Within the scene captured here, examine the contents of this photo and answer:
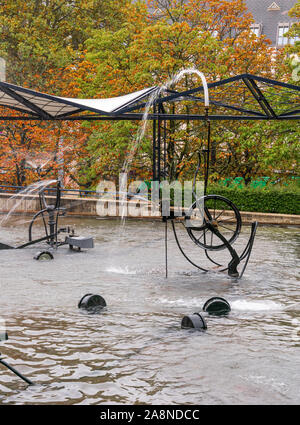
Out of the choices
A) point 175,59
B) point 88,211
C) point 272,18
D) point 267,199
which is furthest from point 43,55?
point 272,18

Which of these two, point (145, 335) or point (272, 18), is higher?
point (272, 18)

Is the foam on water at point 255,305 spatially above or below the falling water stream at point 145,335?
below

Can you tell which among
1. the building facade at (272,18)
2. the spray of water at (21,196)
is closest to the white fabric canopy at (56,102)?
the spray of water at (21,196)

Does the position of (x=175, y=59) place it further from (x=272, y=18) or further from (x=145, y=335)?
(x=272, y=18)

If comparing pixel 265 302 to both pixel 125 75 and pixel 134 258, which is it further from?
pixel 125 75

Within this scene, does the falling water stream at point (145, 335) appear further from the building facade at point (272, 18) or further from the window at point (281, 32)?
the building facade at point (272, 18)

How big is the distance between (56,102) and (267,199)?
Answer: 13.0 metres

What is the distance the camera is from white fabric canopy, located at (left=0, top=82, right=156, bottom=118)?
13156 mm

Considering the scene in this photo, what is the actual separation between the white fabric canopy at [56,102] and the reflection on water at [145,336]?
3690 mm

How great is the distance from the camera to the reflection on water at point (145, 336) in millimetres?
5961

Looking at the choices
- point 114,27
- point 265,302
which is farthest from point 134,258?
point 114,27

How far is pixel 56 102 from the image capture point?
1561cm

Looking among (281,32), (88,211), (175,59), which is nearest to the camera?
(175,59)
